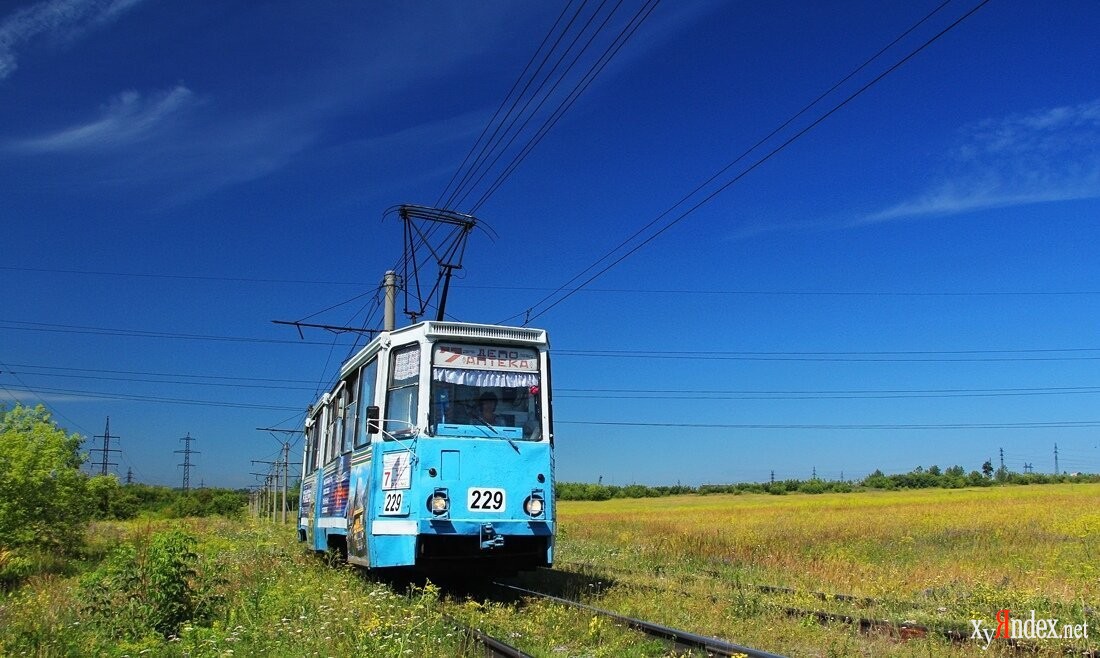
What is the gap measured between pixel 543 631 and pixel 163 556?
4.07m

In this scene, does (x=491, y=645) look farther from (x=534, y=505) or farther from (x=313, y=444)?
(x=313, y=444)

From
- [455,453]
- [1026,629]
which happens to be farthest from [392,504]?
[1026,629]

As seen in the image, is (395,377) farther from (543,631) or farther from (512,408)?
(543,631)

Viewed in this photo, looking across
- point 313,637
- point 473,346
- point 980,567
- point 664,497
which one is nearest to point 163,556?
point 313,637

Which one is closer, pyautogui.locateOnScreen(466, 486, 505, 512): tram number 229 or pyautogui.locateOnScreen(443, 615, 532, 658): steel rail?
pyautogui.locateOnScreen(443, 615, 532, 658): steel rail

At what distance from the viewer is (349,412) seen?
1302 centimetres

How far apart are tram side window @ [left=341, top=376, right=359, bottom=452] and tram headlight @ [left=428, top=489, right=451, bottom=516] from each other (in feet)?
8.55

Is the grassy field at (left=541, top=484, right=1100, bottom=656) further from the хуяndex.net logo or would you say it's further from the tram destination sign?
the tram destination sign

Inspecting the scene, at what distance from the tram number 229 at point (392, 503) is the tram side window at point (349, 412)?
2.07m

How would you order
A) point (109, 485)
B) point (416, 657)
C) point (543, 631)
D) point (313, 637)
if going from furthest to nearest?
point (109, 485) < point (543, 631) < point (313, 637) < point (416, 657)

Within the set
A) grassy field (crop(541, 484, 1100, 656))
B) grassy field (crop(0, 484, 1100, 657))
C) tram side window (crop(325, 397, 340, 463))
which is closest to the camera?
grassy field (crop(0, 484, 1100, 657))

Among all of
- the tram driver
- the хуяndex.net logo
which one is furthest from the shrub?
the хуяndex.net logo

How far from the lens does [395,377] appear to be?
1124 cm

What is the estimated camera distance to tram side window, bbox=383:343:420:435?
35.4 feet
